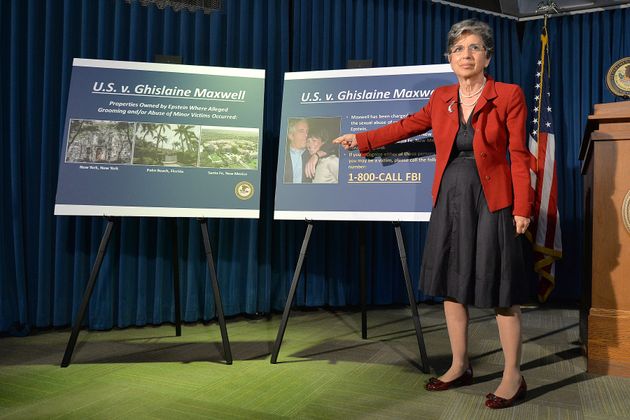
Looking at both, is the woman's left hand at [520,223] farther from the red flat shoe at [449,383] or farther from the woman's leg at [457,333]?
the red flat shoe at [449,383]

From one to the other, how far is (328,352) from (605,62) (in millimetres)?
3723

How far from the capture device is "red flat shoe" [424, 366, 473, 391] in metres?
2.19

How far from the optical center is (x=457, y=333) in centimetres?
220

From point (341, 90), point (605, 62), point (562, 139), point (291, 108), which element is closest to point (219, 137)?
point (291, 108)

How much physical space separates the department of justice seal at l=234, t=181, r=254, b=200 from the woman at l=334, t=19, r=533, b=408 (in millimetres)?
986

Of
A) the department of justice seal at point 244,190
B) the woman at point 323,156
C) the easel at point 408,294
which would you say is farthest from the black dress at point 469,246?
the department of justice seal at point 244,190

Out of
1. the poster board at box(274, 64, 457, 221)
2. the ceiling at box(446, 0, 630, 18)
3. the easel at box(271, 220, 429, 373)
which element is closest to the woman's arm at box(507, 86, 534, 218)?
the poster board at box(274, 64, 457, 221)

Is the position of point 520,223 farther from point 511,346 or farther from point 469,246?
point 511,346

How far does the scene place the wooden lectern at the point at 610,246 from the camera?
2.33 metres

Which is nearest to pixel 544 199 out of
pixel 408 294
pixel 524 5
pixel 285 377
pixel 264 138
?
pixel 524 5

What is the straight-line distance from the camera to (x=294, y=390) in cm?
219

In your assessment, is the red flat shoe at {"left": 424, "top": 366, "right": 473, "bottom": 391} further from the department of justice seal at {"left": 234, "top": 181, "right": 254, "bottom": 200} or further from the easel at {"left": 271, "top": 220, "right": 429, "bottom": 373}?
the department of justice seal at {"left": 234, "top": 181, "right": 254, "bottom": 200}

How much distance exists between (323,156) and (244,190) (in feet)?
1.51

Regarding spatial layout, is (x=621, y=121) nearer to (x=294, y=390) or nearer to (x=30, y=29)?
(x=294, y=390)
